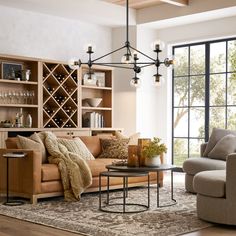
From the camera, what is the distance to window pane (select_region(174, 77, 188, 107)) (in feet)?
31.3

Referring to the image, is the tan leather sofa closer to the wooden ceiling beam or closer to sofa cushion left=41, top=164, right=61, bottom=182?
sofa cushion left=41, top=164, right=61, bottom=182

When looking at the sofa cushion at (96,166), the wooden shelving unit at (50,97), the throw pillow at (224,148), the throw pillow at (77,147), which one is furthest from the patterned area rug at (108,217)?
the wooden shelving unit at (50,97)

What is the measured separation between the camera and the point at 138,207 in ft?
18.6

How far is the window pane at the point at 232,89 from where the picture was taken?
8812 mm

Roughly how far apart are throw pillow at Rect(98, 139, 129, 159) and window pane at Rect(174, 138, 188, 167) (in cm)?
227

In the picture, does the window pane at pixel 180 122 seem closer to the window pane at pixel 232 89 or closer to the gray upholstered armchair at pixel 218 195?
the window pane at pixel 232 89

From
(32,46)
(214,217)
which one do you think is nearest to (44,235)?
(214,217)

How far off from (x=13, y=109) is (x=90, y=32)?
229 centimetres

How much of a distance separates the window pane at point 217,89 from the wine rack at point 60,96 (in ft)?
8.36

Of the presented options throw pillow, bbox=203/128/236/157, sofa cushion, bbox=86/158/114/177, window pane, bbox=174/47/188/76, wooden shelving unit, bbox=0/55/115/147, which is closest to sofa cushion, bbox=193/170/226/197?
sofa cushion, bbox=86/158/114/177

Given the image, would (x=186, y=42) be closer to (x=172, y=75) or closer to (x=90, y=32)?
(x=172, y=75)

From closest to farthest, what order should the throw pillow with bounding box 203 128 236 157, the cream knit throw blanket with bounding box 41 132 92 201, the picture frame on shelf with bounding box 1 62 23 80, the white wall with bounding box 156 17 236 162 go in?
1. the cream knit throw blanket with bounding box 41 132 92 201
2. the throw pillow with bounding box 203 128 236 157
3. the picture frame on shelf with bounding box 1 62 23 80
4. the white wall with bounding box 156 17 236 162

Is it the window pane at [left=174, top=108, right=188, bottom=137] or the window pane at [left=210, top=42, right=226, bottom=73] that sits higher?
the window pane at [left=210, top=42, right=226, bottom=73]

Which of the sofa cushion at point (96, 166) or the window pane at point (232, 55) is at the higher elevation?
the window pane at point (232, 55)
